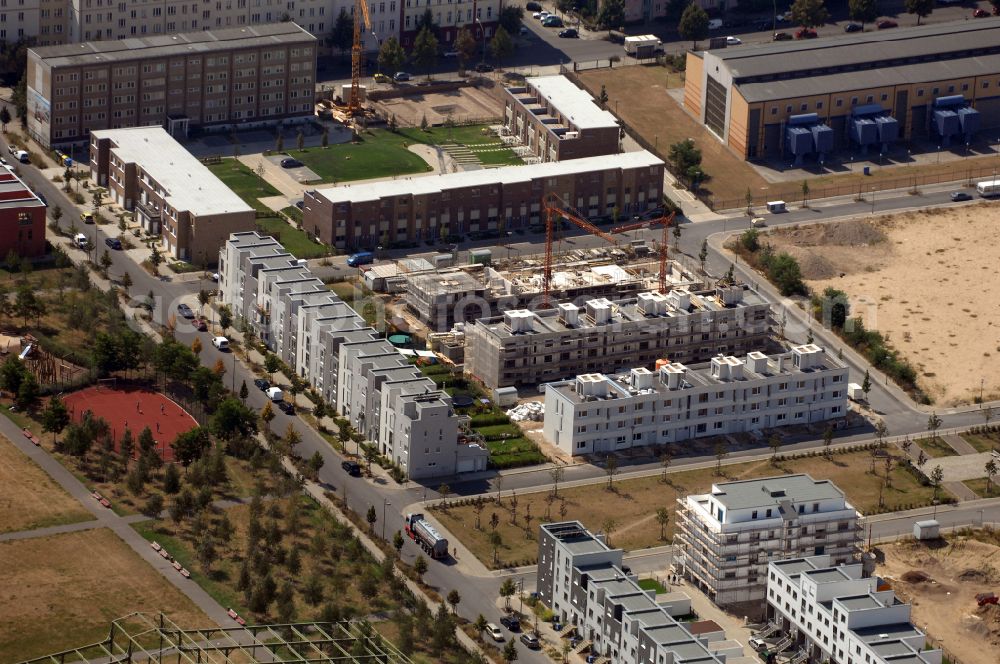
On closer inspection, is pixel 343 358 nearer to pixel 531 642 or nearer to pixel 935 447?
pixel 531 642

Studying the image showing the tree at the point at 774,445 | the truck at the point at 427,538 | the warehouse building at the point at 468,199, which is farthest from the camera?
the warehouse building at the point at 468,199

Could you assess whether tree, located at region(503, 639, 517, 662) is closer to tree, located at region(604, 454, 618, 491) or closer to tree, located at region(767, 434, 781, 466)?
tree, located at region(604, 454, 618, 491)

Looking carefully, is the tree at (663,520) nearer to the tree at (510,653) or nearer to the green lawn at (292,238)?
the tree at (510,653)

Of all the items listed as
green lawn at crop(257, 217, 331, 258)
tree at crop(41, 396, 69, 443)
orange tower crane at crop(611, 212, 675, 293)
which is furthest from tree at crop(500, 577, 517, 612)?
green lawn at crop(257, 217, 331, 258)

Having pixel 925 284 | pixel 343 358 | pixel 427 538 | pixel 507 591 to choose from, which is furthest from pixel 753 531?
pixel 925 284

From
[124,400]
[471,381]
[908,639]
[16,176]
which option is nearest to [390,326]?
[471,381]

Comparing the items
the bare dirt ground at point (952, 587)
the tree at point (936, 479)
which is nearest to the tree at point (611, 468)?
the bare dirt ground at point (952, 587)
